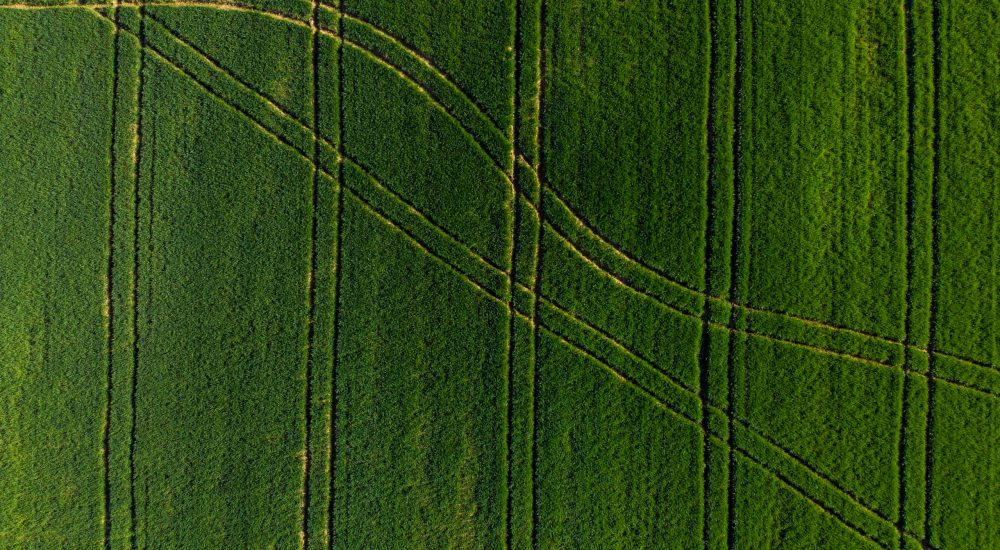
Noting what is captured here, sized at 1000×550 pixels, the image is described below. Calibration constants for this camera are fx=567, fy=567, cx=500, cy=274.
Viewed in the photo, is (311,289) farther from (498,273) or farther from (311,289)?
(498,273)

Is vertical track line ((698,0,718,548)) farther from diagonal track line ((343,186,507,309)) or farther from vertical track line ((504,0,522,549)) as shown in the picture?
diagonal track line ((343,186,507,309))

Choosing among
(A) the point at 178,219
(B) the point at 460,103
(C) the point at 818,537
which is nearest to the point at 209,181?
(A) the point at 178,219

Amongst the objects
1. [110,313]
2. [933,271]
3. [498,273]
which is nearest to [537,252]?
[498,273]

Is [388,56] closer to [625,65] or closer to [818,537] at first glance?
[625,65]

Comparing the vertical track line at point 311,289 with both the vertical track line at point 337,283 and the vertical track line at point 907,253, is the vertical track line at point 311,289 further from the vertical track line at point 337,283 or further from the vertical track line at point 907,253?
the vertical track line at point 907,253

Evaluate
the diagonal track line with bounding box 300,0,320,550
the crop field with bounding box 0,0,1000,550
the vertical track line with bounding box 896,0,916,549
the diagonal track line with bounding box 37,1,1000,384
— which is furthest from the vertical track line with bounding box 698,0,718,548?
the diagonal track line with bounding box 300,0,320,550

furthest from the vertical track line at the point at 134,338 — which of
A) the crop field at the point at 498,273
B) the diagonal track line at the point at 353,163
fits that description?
the diagonal track line at the point at 353,163
